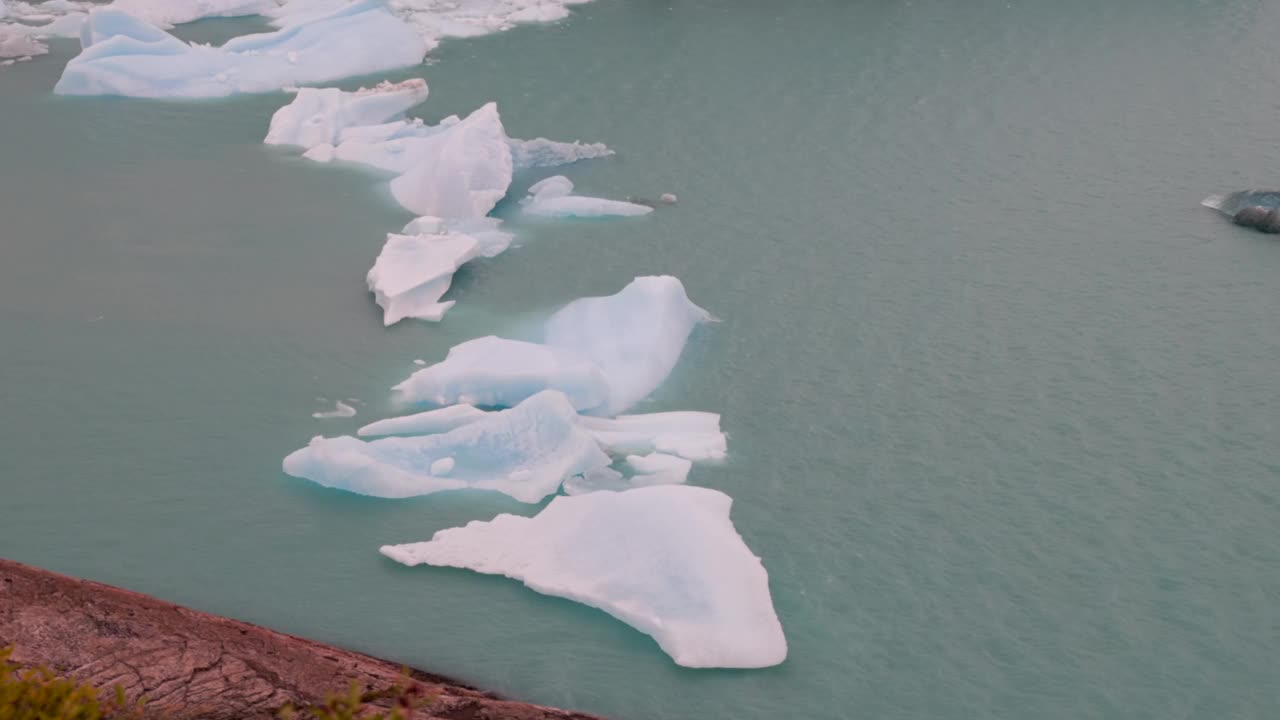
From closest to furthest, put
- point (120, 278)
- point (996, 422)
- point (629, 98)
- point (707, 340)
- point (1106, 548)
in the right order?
point (1106, 548) < point (996, 422) < point (707, 340) < point (120, 278) < point (629, 98)

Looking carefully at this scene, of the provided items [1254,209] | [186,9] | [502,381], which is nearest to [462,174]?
[502,381]

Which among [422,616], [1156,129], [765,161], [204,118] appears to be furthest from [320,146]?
[1156,129]

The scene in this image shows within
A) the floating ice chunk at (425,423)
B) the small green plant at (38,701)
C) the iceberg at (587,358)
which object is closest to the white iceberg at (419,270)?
the iceberg at (587,358)

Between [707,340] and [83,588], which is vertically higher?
[83,588]

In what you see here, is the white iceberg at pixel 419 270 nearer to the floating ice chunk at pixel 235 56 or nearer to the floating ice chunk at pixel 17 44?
the floating ice chunk at pixel 235 56

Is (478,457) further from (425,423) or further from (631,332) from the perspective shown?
(631,332)

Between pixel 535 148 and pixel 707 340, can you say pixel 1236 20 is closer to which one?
pixel 535 148
